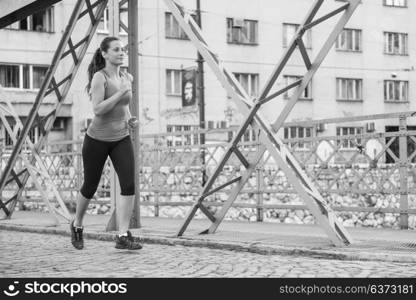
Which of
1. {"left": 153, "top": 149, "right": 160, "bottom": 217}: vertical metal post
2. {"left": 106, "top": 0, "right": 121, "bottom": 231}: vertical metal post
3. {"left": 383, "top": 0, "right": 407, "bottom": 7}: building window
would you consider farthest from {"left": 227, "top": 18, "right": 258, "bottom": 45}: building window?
{"left": 106, "top": 0, "right": 121, "bottom": 231}: vertical metal post

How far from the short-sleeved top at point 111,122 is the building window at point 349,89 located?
37168mm

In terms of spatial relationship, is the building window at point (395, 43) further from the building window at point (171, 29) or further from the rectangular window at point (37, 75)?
the rectangular window at point (37, 75)

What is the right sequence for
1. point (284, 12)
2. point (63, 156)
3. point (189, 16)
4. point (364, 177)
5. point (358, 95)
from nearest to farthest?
1. point (189, 16)
2. point (364, 177)
3. point (63, 156)
4. point (284, 12)
5. point (358, 95)

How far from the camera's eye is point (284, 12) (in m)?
42.0

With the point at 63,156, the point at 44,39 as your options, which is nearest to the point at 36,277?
the point at 63,156

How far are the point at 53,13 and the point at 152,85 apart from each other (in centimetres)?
610

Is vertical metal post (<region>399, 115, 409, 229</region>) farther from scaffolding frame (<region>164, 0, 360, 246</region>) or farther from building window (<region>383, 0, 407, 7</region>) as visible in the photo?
building window (<region>383, 0, 407, 7</region>)

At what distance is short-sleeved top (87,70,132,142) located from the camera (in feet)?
25.0

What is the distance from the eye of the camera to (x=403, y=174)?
10.4 m

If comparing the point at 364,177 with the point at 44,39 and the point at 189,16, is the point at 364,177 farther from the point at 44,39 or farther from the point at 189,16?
the point at 44,39

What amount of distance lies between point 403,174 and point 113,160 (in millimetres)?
4598

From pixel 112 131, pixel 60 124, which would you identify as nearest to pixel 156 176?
pixel 112 131

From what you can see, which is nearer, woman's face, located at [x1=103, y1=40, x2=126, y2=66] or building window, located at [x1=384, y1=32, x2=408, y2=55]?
woman's face, located at [x1=103, y1=40, x2=126, y2=66]

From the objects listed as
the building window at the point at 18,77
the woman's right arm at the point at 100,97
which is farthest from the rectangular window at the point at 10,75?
the woman's right arm at the point at 100,97
